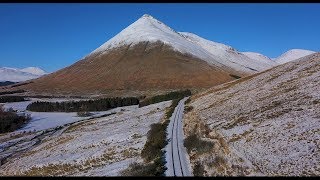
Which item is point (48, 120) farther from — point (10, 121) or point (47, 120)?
point (10, 121)

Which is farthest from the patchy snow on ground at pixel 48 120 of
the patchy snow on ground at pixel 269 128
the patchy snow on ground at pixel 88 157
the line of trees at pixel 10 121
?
the patchy snow on ground at pixel 269 128

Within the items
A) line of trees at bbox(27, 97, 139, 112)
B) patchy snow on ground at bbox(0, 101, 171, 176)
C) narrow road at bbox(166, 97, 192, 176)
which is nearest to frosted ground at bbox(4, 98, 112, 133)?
line of trees at bbox(27, 97, 139, 112)

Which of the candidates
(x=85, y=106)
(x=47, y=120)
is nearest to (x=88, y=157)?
(x=47, y=120)

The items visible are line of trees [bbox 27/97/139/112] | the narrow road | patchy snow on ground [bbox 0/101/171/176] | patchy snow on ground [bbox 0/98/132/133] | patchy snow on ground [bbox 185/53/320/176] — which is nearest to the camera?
patchy snow on ground [bbox 185/53/320/176]

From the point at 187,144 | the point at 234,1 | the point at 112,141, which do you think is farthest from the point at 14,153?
the point at 234,1

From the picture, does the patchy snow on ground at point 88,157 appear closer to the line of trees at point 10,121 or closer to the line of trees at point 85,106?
the line of trees at point 10,121

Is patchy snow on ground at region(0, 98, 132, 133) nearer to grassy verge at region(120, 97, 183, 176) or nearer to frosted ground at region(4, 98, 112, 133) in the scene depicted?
frosted ground at region(4, 98, 112, 133)

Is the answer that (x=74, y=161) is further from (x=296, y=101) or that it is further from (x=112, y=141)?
(x=296, y=101)
